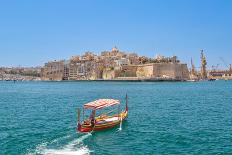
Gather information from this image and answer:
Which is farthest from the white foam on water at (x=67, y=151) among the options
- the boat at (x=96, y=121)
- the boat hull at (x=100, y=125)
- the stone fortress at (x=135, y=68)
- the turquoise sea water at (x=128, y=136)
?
the stone fortress at (x=135, y=68)

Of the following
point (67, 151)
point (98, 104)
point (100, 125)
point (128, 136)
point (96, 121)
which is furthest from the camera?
point (98, 104)

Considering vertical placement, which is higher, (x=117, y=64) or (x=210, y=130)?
(x=117, y=64)

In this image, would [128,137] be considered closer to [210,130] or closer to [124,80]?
[210,130]

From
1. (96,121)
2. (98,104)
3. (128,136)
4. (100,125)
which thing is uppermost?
(98,104)

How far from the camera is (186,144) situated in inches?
791

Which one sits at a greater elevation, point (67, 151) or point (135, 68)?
point (135, 68)

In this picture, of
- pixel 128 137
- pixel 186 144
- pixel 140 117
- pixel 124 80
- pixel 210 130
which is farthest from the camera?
pixel 124 80

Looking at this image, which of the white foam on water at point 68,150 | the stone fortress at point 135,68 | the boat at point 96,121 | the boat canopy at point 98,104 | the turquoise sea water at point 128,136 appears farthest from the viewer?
the stone fortress at point 135,68

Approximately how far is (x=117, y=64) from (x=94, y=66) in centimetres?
1607

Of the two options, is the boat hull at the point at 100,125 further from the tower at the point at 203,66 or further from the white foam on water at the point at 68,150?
the tower at the point at 203,66

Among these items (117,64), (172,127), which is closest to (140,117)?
(172,127)

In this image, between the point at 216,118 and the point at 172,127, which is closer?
the point at 172,127

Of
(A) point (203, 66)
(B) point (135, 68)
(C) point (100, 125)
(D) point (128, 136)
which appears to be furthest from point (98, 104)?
(A) point (203, 66)

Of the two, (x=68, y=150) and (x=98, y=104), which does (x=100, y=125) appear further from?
(x=68, y=150)
